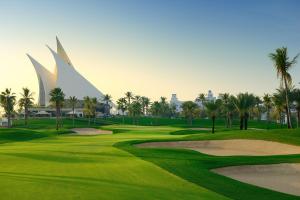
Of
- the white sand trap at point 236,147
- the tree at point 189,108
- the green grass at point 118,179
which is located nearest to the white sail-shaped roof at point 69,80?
the tree at point 189,108

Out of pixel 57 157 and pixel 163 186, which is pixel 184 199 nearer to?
pixel 163 186

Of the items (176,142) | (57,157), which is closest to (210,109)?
(176,142)

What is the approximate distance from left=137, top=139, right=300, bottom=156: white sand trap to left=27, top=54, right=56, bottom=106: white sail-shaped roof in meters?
146

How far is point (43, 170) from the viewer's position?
2205cm

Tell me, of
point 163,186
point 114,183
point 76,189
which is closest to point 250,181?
point 163,186

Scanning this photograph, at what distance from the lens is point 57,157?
1155 inches

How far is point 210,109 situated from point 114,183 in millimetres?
55777

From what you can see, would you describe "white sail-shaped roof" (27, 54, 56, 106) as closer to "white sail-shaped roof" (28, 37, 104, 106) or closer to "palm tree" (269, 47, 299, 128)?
"white sail-shaped roof" (28, 37, 104, 106)

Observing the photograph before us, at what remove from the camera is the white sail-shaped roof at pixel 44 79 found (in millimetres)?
181438

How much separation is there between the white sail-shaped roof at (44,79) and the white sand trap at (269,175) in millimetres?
165675

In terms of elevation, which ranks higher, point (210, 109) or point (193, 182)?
point (210, 109)

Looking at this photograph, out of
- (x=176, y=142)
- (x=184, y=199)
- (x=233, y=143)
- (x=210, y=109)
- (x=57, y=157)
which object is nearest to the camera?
(x=184, y=199)

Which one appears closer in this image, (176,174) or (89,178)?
(89,178)

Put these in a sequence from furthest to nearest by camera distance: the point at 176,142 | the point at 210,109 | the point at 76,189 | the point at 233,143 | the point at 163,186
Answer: the point at 210,109
the point at 176,142
the point at 233,143
the point at 163,186
the point at 76,189
